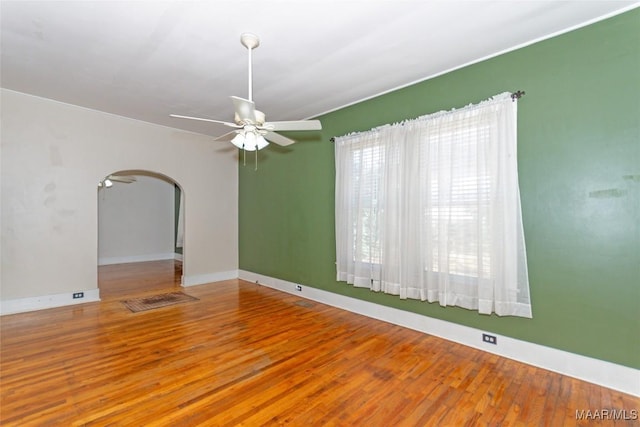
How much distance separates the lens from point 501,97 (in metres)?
2.99

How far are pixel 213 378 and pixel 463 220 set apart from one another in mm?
2896

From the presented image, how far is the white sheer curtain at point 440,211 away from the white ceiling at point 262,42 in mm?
668

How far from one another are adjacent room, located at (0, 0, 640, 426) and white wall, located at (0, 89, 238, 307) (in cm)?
3

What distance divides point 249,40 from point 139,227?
27.4 ft

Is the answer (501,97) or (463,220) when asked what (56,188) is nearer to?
(463,220)

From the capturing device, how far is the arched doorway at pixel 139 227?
7.95m

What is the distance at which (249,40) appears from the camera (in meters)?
2.77

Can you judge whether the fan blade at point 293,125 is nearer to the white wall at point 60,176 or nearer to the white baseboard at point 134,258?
the white wall at point 60,176

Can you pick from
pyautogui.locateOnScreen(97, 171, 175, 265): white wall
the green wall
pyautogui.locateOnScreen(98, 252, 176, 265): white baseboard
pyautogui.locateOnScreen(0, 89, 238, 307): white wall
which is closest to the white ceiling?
the green wall

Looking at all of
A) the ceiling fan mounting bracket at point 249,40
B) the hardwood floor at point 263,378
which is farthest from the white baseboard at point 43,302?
the ceiling fan mounting bracket at point 249,40

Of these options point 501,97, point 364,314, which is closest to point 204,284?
point 364,314

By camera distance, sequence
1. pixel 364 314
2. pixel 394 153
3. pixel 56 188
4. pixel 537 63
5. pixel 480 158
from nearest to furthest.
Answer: pixel 537 63
pixel 480 158
pixel 394 153
pixel 364 314
pixel 56 188

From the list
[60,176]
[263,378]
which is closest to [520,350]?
[263,378]

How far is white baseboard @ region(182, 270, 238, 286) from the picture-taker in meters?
5.94
